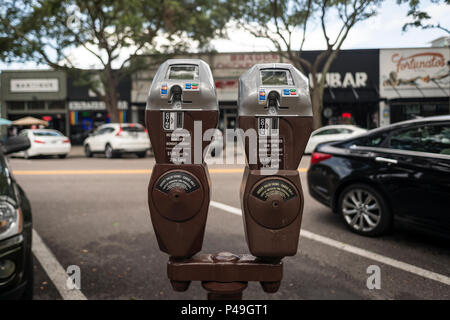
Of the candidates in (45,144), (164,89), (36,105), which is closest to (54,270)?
(164,89)

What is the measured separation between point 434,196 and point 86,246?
3.28 m

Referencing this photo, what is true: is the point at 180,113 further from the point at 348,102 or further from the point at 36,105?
the point at 36,105

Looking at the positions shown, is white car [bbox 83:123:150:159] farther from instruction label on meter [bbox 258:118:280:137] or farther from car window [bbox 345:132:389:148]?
instruction label on meter [bbox 258:118:280:137]

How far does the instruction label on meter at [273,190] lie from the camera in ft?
4.38

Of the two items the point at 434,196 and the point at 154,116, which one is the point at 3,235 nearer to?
the point at 154,116

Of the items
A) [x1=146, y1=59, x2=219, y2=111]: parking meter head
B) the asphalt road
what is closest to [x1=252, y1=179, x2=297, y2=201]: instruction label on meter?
[x1=146, y1=59, x2=219, y2=111]: parking meter head

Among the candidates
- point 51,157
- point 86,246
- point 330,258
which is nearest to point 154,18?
point 51,157

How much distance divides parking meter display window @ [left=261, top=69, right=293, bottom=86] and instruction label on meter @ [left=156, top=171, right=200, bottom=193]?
0.44 m

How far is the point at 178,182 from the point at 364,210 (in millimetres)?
3258

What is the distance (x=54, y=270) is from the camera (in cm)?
333

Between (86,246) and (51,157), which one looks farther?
(51,157)

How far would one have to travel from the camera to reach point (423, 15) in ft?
4.30
